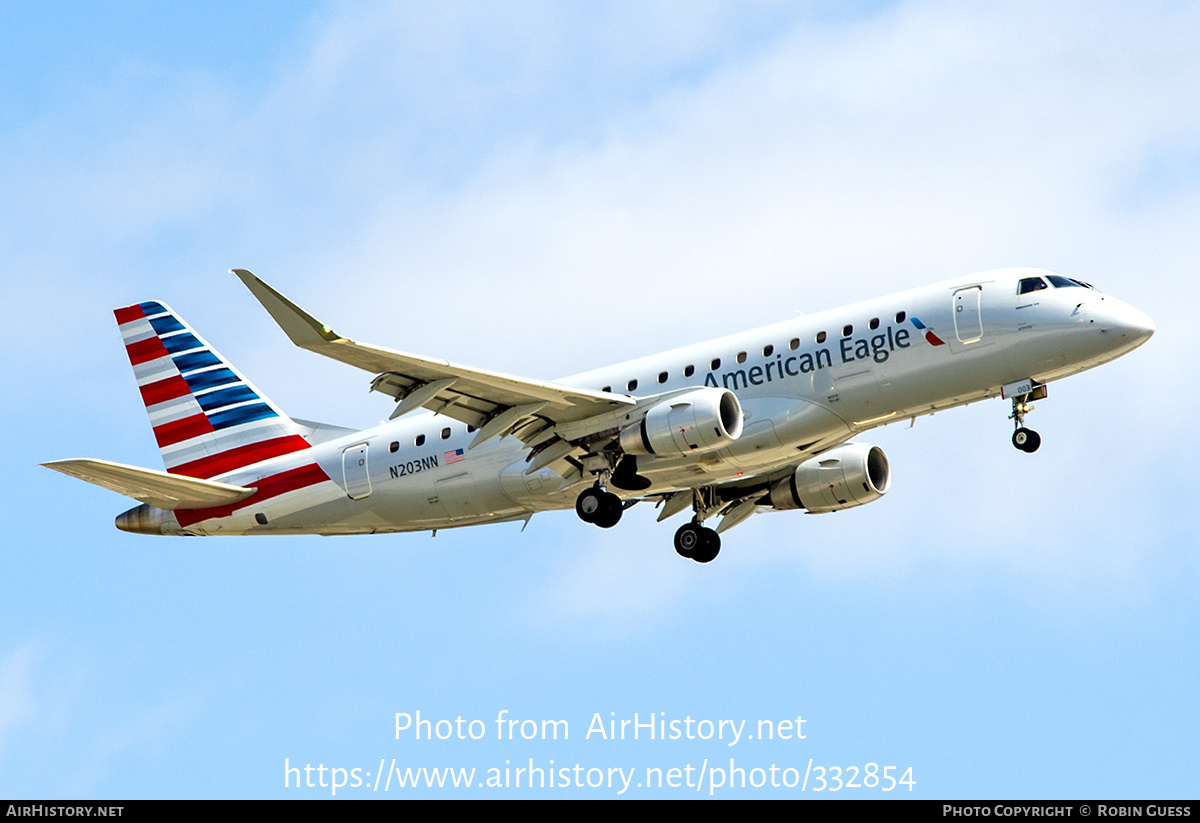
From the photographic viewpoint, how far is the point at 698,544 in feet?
122

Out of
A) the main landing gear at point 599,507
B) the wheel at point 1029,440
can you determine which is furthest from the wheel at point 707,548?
the wheel at point 1029,440

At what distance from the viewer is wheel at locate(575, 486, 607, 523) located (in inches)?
1340

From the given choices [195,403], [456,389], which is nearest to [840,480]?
[456,389]

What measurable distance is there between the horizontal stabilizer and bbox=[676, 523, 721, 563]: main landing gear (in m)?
11.0

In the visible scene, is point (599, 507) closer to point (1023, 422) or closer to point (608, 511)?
point (608, 511)

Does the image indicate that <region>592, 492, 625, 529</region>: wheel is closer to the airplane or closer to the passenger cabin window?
the airplane

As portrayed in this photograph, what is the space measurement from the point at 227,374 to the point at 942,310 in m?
20.1

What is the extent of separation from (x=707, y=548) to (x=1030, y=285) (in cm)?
1022

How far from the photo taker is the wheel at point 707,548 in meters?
37.1

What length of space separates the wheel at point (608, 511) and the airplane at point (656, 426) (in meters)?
0.05

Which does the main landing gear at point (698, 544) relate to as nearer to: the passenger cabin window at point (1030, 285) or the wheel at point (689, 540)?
the wheel at point (689, 540)

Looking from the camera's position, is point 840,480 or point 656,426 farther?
point 840,480

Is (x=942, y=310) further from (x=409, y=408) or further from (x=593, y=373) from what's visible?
(x=409, y=408)

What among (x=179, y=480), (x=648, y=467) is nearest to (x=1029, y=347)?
(x=648, y=467)
